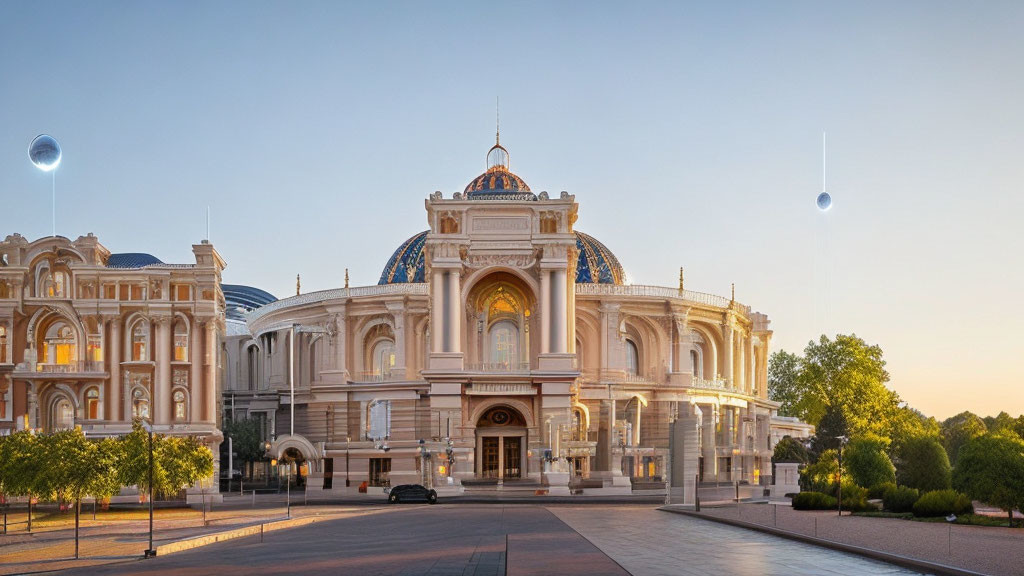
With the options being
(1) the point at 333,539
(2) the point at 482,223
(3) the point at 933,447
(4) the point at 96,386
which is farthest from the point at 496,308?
(1) the point at 333,539

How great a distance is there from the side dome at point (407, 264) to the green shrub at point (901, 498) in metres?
56.6

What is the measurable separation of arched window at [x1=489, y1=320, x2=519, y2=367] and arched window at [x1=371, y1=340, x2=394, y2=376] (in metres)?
10.7

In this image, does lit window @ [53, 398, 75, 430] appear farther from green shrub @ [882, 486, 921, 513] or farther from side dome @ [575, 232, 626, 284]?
green shrub @ [882, 486, 921, 513]

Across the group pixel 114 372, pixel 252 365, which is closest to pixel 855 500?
pixel 114 372

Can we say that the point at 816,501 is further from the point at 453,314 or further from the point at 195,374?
→ the point at 195,374

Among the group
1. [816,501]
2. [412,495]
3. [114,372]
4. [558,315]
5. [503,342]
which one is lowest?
[412,495]

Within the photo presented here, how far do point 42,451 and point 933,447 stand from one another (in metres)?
39.5

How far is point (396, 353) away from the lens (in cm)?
9031

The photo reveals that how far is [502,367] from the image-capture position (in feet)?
275

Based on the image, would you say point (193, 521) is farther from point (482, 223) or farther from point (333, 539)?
point (482, 223)

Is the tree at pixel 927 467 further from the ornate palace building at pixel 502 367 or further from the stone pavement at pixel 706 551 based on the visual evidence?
the stone pavement at pixel 706 551

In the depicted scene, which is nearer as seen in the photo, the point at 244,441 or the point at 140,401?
the point at 140,401

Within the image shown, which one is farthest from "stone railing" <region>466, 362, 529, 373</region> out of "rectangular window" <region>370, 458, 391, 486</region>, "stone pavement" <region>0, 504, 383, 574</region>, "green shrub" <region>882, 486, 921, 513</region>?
"green shrub" <region>882, 486, 921, 513</region>

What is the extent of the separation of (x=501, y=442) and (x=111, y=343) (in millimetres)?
26516
